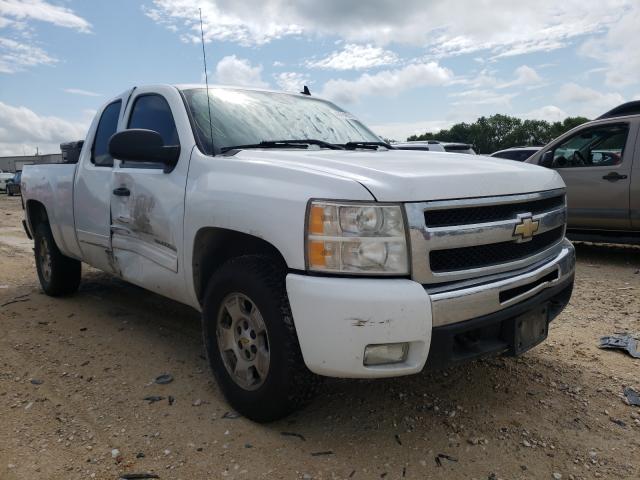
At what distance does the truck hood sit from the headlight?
0.08m

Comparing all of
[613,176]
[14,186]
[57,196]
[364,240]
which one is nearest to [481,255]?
[364,240]

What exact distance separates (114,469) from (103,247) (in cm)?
203

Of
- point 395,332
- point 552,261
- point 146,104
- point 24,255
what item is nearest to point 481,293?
point 395,332

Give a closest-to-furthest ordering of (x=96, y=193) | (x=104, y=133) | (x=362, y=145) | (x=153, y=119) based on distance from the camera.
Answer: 1. (x=362, y=145)
2. (x=153, y=119)
3. (x=96, y=193)
4. (x=104, y=133)

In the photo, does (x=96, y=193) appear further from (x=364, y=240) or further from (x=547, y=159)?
(x=547, y=159)

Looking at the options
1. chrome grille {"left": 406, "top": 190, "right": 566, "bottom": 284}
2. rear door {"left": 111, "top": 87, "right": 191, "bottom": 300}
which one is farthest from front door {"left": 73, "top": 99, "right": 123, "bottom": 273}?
chrome grille {"left": 406, "top": 190, "right": 566, "bottom": 284}

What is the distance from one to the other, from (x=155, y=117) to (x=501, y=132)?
266 ft

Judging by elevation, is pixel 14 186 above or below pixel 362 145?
below

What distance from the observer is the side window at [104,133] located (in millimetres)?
4297

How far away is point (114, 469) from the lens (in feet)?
7.98

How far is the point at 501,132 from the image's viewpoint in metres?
78.4

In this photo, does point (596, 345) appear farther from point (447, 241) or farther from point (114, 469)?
point (114, 469)

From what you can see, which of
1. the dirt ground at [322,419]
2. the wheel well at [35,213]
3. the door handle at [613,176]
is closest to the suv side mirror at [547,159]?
the door handle at [613,176]

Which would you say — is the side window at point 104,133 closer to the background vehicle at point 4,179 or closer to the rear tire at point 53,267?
the rear tire at point 53,267
